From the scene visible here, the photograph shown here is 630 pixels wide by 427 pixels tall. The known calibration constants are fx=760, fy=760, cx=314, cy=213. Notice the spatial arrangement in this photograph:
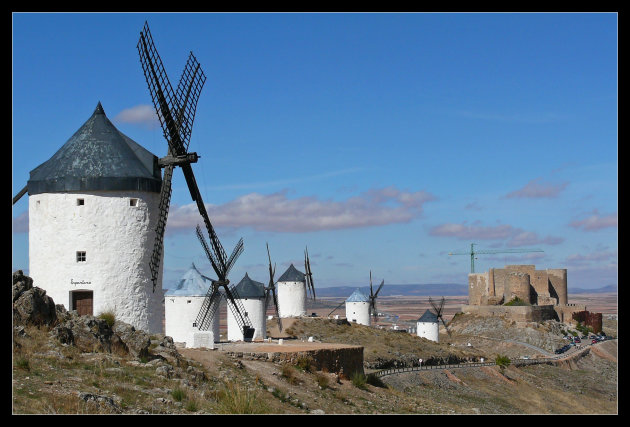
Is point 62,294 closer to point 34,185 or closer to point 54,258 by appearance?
point 54,258

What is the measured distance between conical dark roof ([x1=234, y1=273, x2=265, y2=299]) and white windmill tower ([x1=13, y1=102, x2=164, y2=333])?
15.4 metres

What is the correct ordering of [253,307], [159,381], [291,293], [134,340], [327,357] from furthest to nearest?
[291,293] < [253,307] < [327,357] < [134,340] < [159,381]

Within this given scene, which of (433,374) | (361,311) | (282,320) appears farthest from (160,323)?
(361,311)

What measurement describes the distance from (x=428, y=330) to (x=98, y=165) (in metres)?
35.0

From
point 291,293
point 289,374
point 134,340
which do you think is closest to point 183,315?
point 289,374

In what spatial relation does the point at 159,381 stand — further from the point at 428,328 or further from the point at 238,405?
the point at 428,328

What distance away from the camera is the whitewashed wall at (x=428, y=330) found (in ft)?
170

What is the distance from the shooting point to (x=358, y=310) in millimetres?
51062

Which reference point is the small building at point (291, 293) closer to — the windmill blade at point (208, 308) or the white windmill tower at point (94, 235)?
the windmill blade at point (208, 308)

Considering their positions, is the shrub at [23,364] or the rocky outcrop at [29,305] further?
the rocky outcrop at [29,305]

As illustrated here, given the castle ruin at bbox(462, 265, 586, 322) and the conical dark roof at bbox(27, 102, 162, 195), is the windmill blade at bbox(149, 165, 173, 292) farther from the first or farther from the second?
the castle ruin at bbox(462, 265, 586, 322)

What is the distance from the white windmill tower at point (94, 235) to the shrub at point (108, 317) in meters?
0.64

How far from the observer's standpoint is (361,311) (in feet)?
168

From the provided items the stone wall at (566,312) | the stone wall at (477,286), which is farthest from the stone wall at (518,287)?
the stone wall at (477,286)
